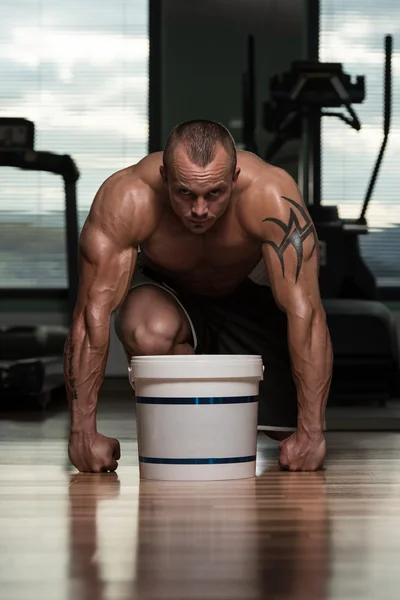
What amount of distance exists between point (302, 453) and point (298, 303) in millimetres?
350

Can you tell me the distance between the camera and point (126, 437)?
11.4 feet

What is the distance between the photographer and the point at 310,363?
258 centimetres

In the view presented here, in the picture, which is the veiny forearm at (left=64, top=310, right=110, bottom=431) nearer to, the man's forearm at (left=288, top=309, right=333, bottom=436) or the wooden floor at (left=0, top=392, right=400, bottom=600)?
the wooden floor at (left=0, top=392, right=400, bottom=600)

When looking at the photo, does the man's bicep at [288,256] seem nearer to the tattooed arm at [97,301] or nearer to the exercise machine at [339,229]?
the tattooed arm at [97,301]

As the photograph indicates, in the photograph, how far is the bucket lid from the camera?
234cm

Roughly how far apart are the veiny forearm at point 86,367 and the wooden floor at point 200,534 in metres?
0.14

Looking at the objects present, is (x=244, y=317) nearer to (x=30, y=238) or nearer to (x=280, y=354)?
(x=280, y=354)

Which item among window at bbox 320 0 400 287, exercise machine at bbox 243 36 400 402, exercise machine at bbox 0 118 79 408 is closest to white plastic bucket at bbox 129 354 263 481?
exercise machine at bbox 243 36 400 402

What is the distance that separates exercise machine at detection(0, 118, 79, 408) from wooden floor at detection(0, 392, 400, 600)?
1995 millimetres

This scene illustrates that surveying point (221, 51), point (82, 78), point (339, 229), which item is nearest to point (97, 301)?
point (339, 229)

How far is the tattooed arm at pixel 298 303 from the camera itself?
2.57 meters

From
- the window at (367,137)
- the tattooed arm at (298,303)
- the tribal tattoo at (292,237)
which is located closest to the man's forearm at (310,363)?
the tattooed arm at (298,303)

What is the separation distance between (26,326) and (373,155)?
172 centimetres

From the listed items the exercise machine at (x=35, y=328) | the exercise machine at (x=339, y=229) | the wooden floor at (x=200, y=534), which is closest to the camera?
the wooden floor at (x=200, y=534)
